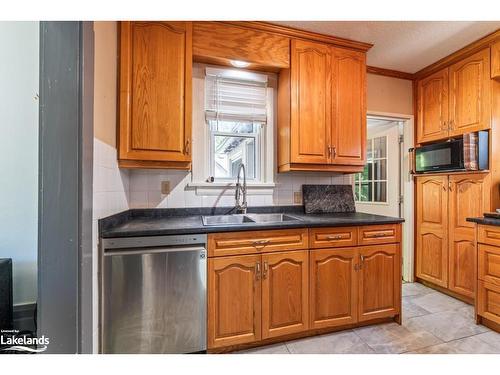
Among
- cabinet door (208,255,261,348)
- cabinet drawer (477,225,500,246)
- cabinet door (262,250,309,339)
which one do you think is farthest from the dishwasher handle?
cabinet drawer (477,225,500,246)

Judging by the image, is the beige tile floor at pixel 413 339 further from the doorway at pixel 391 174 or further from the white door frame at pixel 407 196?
the doorway at pixel 391 174

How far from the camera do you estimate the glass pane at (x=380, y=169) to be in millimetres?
3105

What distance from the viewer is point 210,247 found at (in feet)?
4.91

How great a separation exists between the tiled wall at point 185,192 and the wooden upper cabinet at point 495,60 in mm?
1747

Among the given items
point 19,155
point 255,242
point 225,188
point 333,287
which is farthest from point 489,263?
point 19,155

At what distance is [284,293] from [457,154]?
84.0 inches

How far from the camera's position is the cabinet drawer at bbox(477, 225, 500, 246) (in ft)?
5.81

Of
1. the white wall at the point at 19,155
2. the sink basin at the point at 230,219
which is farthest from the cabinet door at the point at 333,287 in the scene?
the white wall at the point at 19,155

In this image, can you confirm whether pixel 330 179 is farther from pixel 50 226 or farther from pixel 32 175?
pixel 32 175

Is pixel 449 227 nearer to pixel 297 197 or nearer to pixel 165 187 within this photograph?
pixel 297 197

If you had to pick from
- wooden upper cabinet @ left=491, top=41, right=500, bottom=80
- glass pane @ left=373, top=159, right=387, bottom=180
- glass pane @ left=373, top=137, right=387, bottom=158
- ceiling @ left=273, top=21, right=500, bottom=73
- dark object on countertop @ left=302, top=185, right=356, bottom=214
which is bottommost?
dark object on countertop @ left=302, top=185, right=356, bottom=214

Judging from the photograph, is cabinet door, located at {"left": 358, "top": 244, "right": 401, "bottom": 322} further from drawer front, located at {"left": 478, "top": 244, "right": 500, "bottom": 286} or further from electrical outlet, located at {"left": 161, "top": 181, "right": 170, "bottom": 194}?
electrical outlet, located at {"left": 161, "top": 181, "right": 170, "bottom": 194}

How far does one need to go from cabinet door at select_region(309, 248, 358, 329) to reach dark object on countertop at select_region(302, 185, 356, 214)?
619mm
